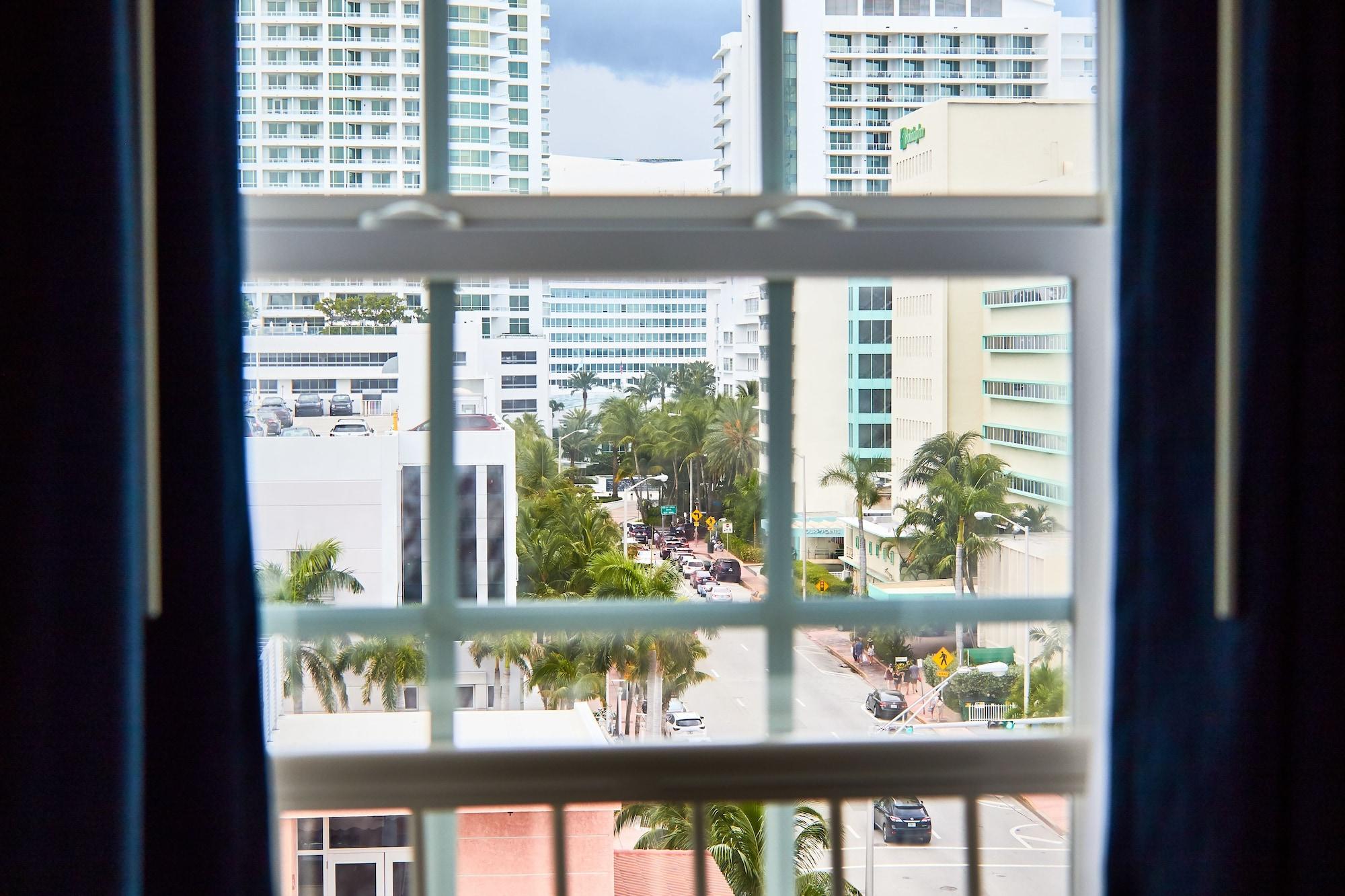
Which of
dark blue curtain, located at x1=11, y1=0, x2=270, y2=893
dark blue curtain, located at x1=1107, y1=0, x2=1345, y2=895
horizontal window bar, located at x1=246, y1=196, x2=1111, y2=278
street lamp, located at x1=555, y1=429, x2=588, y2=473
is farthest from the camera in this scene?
street lamp, located at x1=555, y1=429, x2=588, y2=473

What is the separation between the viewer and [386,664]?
4.96ft

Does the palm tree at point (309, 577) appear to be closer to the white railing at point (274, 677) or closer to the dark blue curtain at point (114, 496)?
the white railing at point (274, 677)

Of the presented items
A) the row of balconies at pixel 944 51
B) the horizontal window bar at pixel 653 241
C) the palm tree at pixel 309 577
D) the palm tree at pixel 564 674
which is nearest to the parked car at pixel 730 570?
the palm tree at pixel 564 674

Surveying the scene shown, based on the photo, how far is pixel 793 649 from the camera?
1543 millimetres

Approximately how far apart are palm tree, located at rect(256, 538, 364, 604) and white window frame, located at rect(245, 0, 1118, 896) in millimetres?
28

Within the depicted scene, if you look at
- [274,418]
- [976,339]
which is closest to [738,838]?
[976,339]

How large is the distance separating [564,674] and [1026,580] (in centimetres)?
76

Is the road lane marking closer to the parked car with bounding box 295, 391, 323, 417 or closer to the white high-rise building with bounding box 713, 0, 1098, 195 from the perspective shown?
→ the white high-rise building with bounding box 713, 0, 1098, 195

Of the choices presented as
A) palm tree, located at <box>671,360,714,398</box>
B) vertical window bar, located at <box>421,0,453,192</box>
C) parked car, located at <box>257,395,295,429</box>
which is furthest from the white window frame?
parked car, located at <box>257,395,295,429</box>

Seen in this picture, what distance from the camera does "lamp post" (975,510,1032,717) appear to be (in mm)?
1571

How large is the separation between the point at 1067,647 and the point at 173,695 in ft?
4.33

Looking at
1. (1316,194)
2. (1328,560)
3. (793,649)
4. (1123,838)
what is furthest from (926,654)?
(1316,194)

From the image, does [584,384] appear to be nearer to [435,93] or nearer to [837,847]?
[435,93]

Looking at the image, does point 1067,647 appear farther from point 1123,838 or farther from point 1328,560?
point 1328,560
